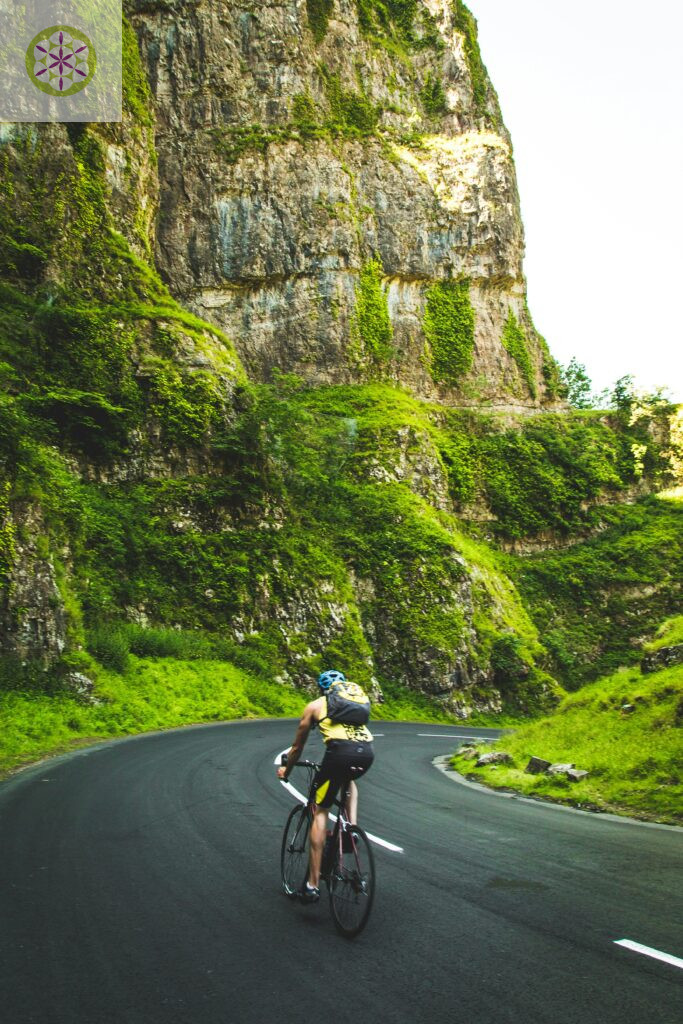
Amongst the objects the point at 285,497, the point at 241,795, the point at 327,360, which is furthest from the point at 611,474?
the point at 241,795

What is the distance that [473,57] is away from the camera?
54781 millimetres

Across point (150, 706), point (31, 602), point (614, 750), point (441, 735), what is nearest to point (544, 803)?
point (614, 750)

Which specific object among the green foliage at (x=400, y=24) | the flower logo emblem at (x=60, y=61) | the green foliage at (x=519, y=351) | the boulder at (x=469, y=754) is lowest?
the boulder at (x=469, y=754)

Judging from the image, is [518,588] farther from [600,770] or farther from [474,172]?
[474,172]

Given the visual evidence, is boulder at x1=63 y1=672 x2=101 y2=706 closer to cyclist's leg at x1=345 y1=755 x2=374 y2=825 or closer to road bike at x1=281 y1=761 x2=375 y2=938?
road bike at x1=281 y1=761 x2=375 y2=938

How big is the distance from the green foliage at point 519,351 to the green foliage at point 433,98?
17137mm

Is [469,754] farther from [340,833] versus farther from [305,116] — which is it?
[305,116]

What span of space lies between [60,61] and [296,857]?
122ft

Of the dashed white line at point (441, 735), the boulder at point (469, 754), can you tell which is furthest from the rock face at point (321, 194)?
the boulder at point (469, 754)

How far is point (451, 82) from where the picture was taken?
5294 centimetres

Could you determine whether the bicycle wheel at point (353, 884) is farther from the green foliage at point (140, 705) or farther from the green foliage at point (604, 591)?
the green foliage at point (604, 591)

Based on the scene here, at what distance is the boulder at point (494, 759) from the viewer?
13195 millimetres

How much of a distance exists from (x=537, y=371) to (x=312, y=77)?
27261mm

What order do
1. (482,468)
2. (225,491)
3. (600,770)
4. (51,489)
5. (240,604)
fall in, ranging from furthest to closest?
(482,468), (225,491), (240,604), (51,489), (600,770)
